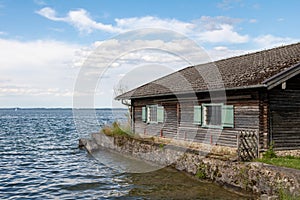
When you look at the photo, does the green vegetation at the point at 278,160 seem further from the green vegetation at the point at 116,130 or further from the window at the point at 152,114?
the green vegetation at the point at 116,130

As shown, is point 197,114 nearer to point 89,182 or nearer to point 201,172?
point 201,172

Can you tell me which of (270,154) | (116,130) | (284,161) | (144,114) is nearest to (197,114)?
(270,154)

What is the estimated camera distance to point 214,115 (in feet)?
52.7

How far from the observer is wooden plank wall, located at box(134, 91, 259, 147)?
546 inches

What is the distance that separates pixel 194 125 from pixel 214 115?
5.20 feet

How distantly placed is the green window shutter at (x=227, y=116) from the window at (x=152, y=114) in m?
5.47

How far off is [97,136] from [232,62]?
10.8 m

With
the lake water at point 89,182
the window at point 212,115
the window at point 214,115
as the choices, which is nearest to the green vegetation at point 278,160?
the lake water at point 89,182

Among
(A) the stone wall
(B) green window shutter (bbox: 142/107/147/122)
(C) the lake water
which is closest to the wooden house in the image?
(A) the stone wall

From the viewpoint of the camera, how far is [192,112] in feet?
57.5

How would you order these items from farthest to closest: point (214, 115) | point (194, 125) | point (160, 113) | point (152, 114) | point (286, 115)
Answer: point (152, 114) < point (160, 113) < point (194, 125) < point (214, 115) < point (286, 115)

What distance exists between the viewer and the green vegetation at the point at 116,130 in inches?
895

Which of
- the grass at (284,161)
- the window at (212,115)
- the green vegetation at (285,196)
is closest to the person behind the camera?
the green vegetation at (285,196)

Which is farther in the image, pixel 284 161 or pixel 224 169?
pixel 224 169
